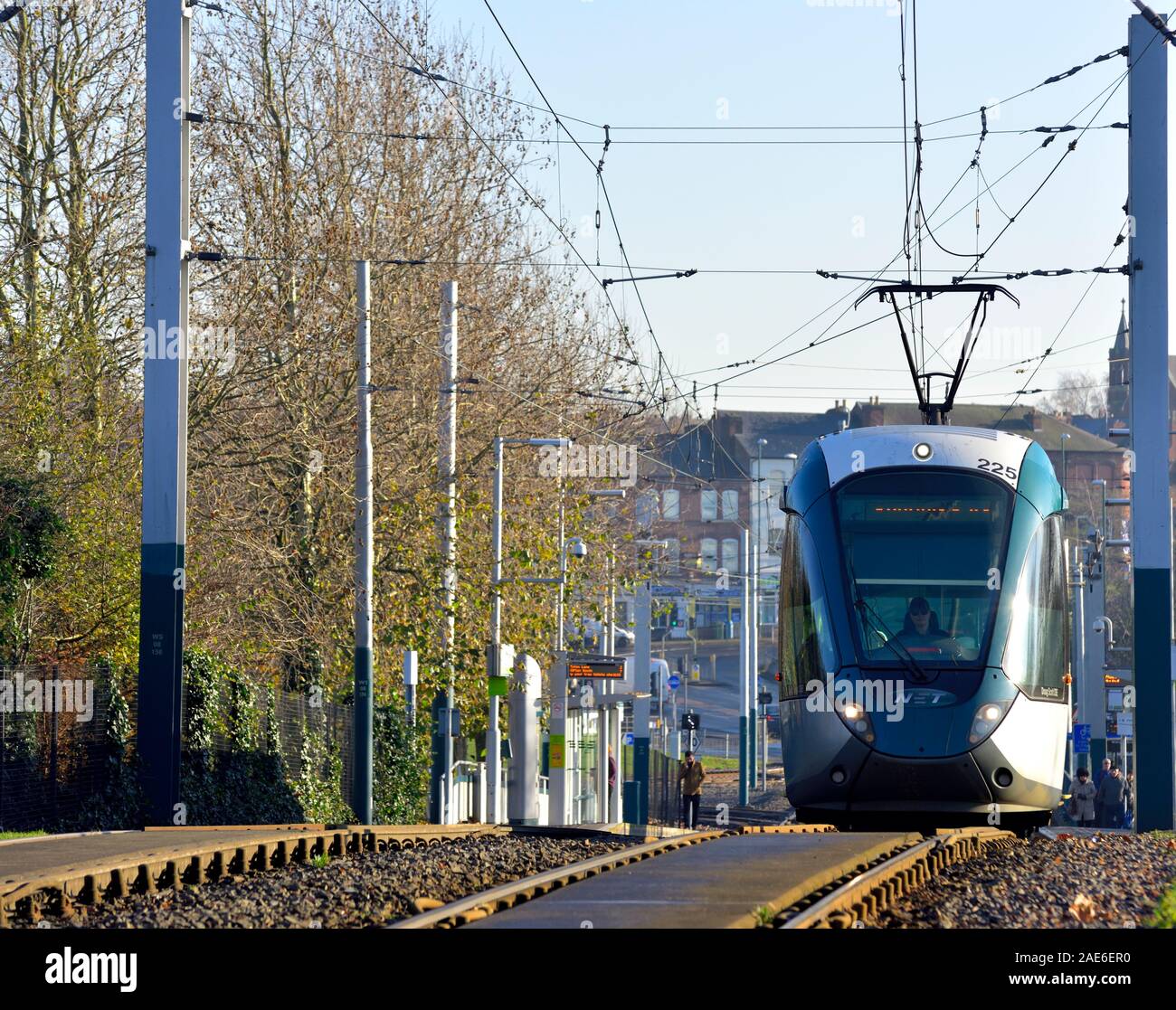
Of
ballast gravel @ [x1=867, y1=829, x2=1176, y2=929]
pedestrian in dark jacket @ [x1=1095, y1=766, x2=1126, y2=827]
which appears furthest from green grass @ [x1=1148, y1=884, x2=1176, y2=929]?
pedestrian in dark jacket @ [x1=1095, y1=766, x2=1126, y2=827]

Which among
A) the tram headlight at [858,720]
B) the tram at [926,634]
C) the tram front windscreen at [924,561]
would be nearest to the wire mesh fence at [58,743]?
the tram at [926,634]

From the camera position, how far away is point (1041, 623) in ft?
56.7

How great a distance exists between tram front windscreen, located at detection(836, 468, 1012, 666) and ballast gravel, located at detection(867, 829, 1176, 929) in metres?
1.98

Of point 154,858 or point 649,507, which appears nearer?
point 154,858

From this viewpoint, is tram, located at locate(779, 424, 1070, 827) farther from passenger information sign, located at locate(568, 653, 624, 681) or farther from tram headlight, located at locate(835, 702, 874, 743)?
passenger information sign, located at locate(568, 653, 624, 681)

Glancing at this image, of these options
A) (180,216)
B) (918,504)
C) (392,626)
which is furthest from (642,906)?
(392,626)

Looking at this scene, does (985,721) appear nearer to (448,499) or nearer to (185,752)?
(185,752)

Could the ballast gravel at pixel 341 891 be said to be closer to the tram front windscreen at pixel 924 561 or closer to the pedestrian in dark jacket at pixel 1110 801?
the tram front windscreen at pixel 924 561

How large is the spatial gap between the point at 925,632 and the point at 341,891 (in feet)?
22.4

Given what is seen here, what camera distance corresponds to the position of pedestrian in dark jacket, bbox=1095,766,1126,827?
3634cm

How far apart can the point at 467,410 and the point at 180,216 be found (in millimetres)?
15194

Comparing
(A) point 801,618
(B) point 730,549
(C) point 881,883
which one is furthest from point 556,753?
(B) point 730,549

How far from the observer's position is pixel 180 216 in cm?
1981

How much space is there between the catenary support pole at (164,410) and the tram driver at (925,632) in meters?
7.56
